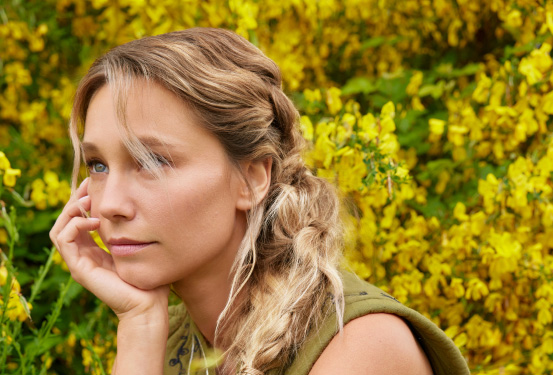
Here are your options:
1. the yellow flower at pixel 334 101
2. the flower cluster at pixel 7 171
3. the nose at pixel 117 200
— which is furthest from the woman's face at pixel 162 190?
the yellow flower at pixel 334 101

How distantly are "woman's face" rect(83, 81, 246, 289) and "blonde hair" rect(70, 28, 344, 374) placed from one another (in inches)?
1.3

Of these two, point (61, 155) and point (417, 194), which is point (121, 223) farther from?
point (61, 155)

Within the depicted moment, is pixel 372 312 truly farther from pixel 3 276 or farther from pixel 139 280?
pixel 3 276

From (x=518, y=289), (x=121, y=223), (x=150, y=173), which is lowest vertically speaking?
(x=518, y=289)

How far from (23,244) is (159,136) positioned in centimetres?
174

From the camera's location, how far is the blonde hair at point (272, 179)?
1474 mm

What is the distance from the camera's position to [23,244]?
2920 millimetres

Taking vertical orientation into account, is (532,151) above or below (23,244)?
above

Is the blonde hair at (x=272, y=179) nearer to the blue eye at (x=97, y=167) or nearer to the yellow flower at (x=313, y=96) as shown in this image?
the blue eye at (x=97, y=167)

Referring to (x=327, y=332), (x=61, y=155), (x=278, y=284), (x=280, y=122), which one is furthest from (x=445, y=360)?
(x=61, y=155)

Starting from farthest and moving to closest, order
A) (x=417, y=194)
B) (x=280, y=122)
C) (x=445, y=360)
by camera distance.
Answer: (x=417, y=194)
(x=280, y=122)
(x=445, y=360)

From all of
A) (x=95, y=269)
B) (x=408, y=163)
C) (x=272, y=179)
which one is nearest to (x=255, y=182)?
(x=272, y=179)

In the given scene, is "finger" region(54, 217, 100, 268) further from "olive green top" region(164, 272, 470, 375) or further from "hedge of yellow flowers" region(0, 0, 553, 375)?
"olive green top" region(164, 272, 470, 375)

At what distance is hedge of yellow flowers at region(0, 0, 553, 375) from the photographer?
207cm
